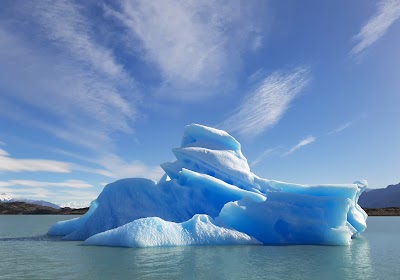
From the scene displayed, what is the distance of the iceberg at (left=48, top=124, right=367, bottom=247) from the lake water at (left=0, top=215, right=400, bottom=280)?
96cm

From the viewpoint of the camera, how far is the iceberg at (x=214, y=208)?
15125 mm

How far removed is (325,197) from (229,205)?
14.1ft

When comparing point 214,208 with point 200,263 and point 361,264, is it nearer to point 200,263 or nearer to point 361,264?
point 200,263

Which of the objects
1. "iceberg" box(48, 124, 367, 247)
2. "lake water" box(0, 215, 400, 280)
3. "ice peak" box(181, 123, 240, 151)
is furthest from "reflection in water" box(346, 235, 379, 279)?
"ice peak" box(181, 123, 240, 151)

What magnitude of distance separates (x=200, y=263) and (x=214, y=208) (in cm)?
906

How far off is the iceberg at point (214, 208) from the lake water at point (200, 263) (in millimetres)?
957

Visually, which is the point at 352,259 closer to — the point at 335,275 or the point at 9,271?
the point at 335,275

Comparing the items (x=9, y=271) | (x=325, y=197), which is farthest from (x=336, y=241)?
(x=9, y=271)

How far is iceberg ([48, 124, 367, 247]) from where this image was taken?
15125 millimetres

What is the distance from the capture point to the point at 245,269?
391 inches

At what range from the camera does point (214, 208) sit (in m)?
19.8

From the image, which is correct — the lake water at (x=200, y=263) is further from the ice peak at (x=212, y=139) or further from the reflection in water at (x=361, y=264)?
the ice peak at (x=212, y=139)

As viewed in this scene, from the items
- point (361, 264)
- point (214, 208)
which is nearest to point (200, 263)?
point (361, 264)

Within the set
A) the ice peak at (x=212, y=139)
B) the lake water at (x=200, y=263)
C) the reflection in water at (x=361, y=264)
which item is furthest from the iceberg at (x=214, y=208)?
the reflection in water at (x=361, y=264)
